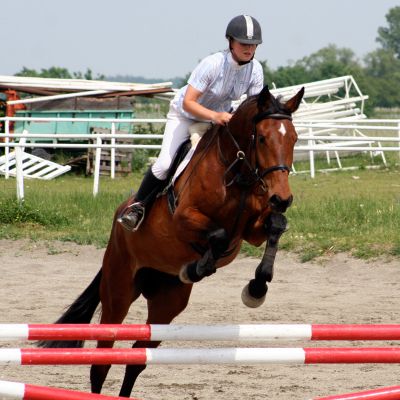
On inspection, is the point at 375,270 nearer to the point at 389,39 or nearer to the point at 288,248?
the point at 288,248

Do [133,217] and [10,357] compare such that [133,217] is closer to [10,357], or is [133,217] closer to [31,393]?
[10,357]

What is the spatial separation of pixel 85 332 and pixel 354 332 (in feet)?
4.13

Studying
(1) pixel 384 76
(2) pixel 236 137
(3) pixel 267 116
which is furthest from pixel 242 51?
(1) pixel 384 76

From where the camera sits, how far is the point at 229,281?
1010cm

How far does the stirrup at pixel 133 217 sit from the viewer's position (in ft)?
19.9

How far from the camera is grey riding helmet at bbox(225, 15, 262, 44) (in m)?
5.64

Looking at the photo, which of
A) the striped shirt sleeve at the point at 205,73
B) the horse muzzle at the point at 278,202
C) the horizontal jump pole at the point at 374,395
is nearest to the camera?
the horizontal jump pole at the point at 374,395

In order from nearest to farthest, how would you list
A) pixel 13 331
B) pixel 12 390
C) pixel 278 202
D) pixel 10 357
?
1. pixel 12 390
2. pixel 10 357
3. pixel 13 331
4. pixel 278 202

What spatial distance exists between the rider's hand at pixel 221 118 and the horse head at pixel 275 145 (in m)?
0.37

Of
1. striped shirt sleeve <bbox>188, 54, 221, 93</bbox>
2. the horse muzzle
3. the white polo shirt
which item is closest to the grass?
the white polo shirt

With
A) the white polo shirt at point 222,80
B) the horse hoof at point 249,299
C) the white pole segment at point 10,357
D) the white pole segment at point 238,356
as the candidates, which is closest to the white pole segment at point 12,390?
the white pole segment at point 10,357

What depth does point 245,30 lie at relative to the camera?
5641mm

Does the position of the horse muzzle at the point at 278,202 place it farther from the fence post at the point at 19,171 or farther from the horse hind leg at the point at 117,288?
the fence post at the point at 19,171

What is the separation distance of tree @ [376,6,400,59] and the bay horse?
13039 centimetres
